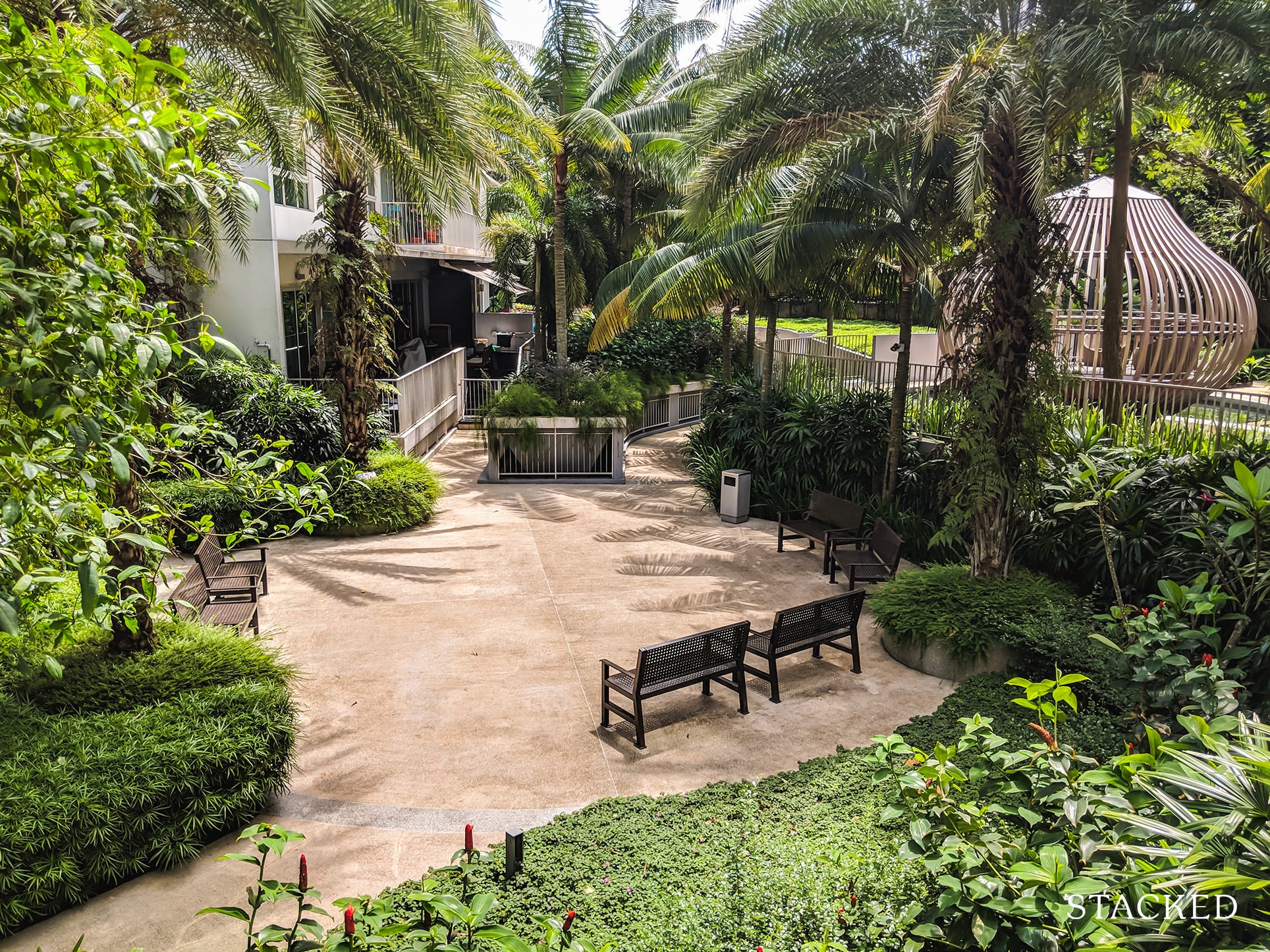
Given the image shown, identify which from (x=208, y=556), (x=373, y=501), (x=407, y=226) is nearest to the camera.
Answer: (x=208, y=556)

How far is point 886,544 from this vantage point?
10.7 metres

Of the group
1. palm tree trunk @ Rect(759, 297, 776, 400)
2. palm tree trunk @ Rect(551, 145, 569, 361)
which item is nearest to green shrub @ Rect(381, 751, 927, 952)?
palm tree trunk @ Rect(759, 297, 776, 400)

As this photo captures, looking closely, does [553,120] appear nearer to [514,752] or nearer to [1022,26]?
[1022,26]

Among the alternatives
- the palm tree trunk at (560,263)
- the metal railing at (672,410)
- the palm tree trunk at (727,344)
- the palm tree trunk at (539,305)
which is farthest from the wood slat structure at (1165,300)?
the palm tree trunk at (539,305)

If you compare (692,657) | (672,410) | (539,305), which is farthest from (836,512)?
(539,305)

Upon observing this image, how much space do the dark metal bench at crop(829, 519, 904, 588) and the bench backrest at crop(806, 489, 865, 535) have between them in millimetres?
415

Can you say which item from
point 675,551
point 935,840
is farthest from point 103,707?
point 675,551

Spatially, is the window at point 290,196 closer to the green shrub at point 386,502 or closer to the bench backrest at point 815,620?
the green shrub at point 386,502

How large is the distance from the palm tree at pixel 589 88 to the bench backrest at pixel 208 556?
29.7 feet

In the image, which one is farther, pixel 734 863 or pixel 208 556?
pixel 208 556

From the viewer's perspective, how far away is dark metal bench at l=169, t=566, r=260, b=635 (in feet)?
27.9

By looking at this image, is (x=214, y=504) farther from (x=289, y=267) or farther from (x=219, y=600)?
(x=289, y=267)

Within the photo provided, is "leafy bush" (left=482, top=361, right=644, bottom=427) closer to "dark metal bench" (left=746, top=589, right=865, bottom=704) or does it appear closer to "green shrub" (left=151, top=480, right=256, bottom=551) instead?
"green shrub" (left=151, top=480, right=256, bottom=551)

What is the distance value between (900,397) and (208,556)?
864 cm
